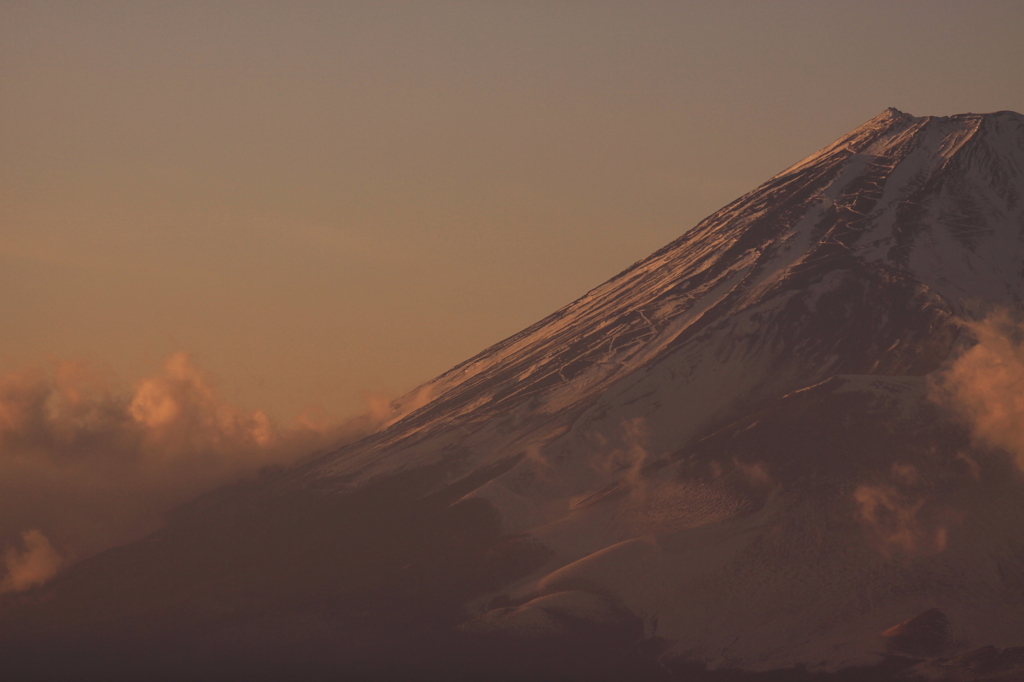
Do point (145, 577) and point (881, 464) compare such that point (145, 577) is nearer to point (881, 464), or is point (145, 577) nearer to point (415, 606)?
point (415, 606)

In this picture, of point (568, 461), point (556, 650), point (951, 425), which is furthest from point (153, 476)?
point (951, 425)

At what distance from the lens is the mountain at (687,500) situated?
313 feet

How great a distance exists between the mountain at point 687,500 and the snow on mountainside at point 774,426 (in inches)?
10.2

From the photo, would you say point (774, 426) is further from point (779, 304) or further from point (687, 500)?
point (779, 304)

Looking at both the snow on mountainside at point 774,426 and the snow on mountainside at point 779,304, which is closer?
the snow on mountainside at point 774,426

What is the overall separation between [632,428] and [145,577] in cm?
4819

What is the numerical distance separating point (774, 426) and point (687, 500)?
392 inches

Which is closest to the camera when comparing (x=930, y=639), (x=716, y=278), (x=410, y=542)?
(x=930, y=639)

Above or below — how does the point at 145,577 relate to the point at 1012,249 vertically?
above

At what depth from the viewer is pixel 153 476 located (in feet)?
541

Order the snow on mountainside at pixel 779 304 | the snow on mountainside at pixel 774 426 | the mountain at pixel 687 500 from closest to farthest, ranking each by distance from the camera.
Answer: the mountain at pixel 687 500
the snow on mountainside at pixel 774 426
the snow on mountainside at pixel 779 304

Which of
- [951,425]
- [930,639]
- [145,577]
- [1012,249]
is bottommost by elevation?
[930,639]

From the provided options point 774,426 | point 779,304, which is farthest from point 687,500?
point 779,304

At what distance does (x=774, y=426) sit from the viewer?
4392 inches
